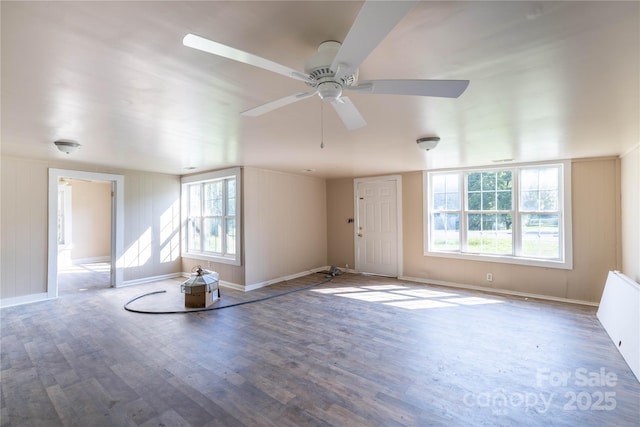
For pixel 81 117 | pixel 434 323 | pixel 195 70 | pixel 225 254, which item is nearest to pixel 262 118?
pixel 195 70

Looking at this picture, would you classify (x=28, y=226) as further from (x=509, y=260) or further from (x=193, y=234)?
(x=509, y=260)

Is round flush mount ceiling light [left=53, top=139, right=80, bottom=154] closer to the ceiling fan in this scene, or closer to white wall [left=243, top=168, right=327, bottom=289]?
white wall [left=243, top=168, right=327, bottom=289]

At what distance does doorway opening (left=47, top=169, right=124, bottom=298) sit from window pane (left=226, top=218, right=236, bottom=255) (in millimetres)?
1987

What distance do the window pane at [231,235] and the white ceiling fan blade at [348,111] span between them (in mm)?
4099

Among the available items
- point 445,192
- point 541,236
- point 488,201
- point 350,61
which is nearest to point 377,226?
point 445,192

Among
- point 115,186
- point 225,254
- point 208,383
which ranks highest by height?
point 115,186

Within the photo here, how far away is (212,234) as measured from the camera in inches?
236

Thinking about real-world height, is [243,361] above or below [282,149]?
below

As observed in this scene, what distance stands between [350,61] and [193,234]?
605 cm

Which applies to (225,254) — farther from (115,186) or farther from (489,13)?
(489,13)

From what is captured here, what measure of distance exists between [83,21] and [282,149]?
261 cm

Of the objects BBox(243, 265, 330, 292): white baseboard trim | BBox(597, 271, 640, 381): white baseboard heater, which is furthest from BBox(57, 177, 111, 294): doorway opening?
BBox(597, 271, 640, 381): white baseboard heater

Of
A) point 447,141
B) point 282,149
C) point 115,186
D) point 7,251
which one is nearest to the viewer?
point 447,141

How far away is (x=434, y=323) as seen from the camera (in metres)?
3.57
